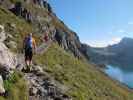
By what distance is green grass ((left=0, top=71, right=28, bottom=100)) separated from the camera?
1485 cm

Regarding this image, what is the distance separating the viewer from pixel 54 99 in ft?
59.7

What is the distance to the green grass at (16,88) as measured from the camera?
1485 centimetres

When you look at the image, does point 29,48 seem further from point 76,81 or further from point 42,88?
point 76,81

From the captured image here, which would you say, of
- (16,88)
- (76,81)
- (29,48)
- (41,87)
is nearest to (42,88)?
(41,87)

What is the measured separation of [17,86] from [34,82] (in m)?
3.22

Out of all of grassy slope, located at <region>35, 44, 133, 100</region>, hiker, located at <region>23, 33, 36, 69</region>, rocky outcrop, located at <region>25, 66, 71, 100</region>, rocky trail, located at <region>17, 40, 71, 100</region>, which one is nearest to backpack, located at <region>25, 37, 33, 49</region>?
hiker, located at <region>23, 33, 36, 69</region>

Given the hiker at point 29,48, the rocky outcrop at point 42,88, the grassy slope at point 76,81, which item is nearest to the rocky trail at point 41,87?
the rocky outcrop at point 42,88

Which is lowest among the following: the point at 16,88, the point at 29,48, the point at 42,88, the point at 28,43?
the point at 42,88

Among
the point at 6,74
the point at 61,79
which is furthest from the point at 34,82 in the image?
the point at 61,79

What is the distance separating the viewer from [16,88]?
15.5 m

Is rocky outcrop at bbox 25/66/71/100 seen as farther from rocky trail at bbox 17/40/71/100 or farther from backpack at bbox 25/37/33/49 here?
backpack at bbox 25/37/33/49

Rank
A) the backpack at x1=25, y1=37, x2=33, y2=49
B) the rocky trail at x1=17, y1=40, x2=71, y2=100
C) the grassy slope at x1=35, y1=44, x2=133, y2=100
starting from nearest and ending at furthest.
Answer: the rocky trail at x1=17, y1=40, x2=71, y2=100
the backpack at x1=25, y1=37, x2=33, y2=49
the grassy slope at x1=35, y1=44, x2=133, y2=100

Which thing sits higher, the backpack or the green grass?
the backpack

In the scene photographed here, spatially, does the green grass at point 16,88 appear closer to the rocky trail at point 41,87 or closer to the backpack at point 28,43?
the rocky trail at point 41,87
